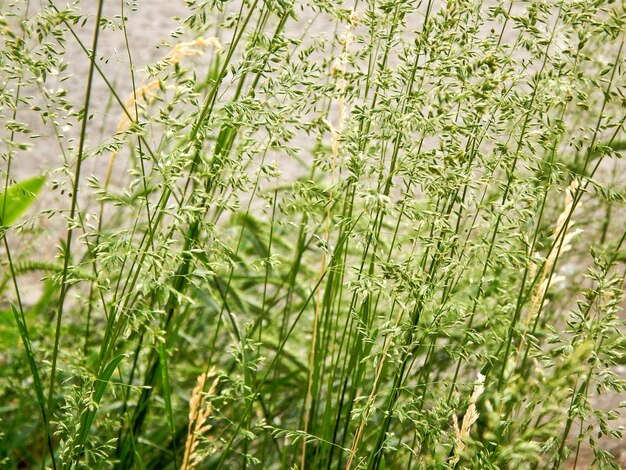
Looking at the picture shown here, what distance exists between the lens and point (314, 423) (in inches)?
69.6

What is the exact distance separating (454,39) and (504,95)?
0.44ft

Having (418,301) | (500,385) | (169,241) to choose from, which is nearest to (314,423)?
(500,385)

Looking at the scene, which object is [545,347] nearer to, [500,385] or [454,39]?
[500,385]

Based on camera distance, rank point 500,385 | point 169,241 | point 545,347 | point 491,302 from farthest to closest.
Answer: point 545,347 < point 491,302 < point 500,385 < point 169,241

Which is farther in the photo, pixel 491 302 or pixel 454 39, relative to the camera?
pixel 491 302

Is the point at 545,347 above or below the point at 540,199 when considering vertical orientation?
above

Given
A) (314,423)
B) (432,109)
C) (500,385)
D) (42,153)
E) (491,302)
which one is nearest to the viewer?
(432,109)

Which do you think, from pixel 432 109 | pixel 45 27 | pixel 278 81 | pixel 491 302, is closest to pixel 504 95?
pixel 432 109

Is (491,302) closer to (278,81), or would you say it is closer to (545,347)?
(545,347)

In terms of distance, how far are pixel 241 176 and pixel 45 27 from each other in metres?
0.36

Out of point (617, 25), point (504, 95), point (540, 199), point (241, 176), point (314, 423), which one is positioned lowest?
point (314, 423)

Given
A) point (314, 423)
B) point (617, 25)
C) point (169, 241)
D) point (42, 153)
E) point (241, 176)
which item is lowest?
point (314, 423)

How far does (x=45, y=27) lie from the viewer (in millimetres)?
1359

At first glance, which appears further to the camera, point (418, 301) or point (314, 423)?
point (314, 423)
